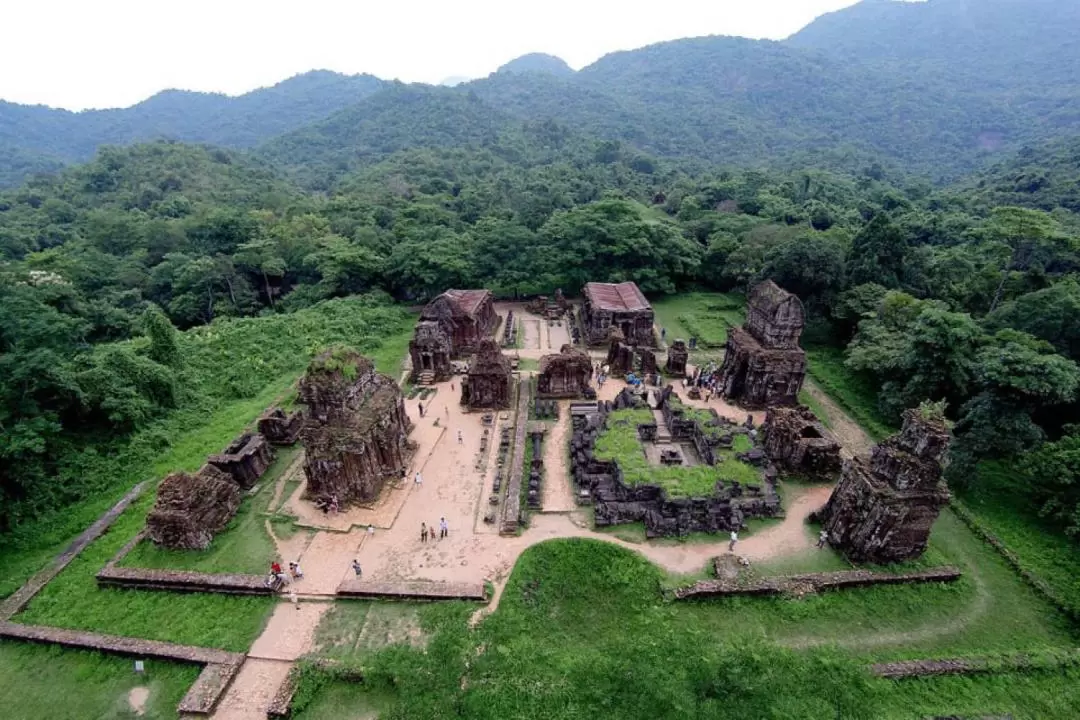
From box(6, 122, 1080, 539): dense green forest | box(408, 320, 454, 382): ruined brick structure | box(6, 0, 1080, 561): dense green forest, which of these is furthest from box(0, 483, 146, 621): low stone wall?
box(408, 320, 454, 382): ruined brick structure

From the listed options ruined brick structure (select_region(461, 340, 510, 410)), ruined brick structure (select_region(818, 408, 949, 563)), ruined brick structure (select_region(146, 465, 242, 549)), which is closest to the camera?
ruined brick structure (select_region(818, 408, 949, 563))

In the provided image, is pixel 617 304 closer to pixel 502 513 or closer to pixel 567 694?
pixel 502 513

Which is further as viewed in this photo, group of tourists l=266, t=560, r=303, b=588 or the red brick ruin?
the red brick ruin

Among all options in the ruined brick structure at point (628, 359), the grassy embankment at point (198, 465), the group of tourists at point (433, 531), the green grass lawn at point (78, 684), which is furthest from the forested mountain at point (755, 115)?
the green grass lawn at point (78, 684)

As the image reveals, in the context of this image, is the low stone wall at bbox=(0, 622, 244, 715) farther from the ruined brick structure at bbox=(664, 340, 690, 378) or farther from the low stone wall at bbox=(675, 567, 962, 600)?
→ the ruined brick structure at bbox=(664, 340, 690, 378)

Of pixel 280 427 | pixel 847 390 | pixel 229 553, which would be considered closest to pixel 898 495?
pixel 847 390

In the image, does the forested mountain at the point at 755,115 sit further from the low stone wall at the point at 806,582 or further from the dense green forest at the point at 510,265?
the low stone wall at the point at 806,582
